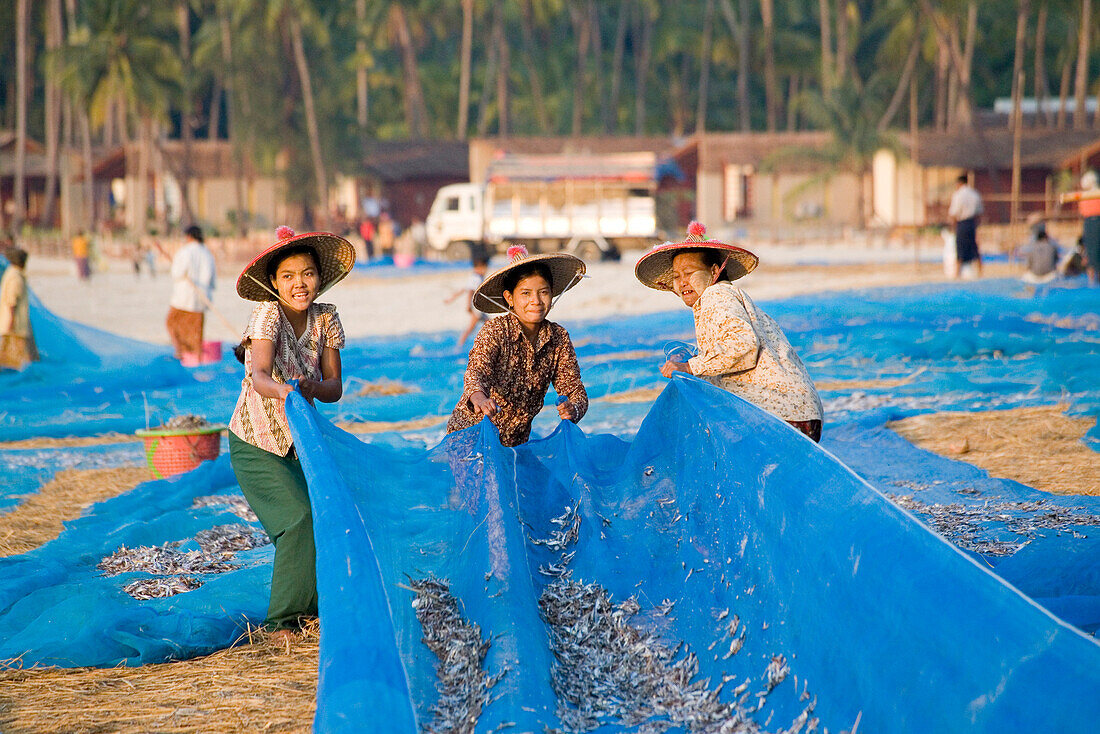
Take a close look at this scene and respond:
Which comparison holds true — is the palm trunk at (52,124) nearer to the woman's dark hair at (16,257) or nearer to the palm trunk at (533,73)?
the palm trunk at (533,73)

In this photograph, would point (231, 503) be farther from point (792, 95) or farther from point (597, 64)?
point (792, 95)

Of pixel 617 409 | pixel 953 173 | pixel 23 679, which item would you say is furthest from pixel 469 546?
pixel 953 173

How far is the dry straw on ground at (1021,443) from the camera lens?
4918 millimetres

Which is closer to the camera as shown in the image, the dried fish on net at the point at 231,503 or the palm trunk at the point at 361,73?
the dried fish on net at the point at 231,503

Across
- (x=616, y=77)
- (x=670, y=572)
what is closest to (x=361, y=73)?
(x=616, y=77)

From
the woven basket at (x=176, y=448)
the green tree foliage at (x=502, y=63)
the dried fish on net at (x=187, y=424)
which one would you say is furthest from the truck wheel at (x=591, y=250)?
the woven basket at (x=176, y=448)

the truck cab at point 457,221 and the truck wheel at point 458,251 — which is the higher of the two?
the truck cab at point 457,221

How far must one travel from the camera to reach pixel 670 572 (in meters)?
3.29

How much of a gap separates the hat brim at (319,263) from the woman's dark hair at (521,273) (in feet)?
1.96

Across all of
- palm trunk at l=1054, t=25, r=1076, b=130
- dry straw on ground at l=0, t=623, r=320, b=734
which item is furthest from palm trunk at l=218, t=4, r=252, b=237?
dry straw on ground at l=0, t=623, r=320, b=734

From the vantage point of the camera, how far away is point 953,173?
3056 cm

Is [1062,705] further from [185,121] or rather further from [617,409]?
[185,121]

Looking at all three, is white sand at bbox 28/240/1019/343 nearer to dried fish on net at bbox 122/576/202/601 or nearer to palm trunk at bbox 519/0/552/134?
dried fish on net at bbox 122/576/202/601

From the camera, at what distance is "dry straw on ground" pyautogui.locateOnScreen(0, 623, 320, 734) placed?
2771 millimetres
